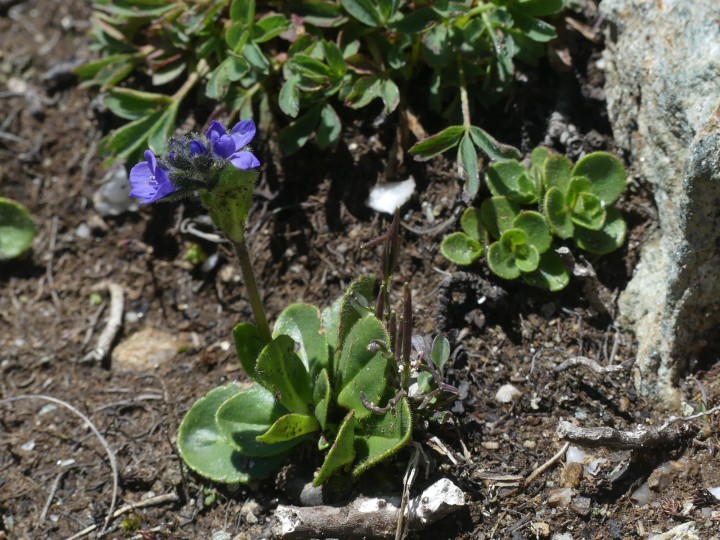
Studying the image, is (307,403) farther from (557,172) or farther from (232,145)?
(557,172)

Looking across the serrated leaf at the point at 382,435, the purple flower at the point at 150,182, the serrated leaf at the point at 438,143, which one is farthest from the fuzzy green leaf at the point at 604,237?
the purple flower at the point at 150,182

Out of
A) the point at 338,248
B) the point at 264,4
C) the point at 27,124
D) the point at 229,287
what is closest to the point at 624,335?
the point at 338,248

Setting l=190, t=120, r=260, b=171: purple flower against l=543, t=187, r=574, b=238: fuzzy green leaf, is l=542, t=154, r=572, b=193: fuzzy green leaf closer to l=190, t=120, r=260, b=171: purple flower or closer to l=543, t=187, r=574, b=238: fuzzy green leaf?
l=543, t=187, r=574, b=238: fuzzy green leaf

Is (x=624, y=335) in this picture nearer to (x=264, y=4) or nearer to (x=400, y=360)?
(x=400, y=360)

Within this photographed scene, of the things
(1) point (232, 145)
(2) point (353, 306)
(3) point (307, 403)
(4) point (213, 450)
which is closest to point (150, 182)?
(1) point (232, 145)

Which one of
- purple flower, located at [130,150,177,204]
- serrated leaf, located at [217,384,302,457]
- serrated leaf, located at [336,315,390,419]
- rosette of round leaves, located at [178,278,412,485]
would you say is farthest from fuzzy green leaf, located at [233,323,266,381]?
purple flower, located at [130,150,177,204]
